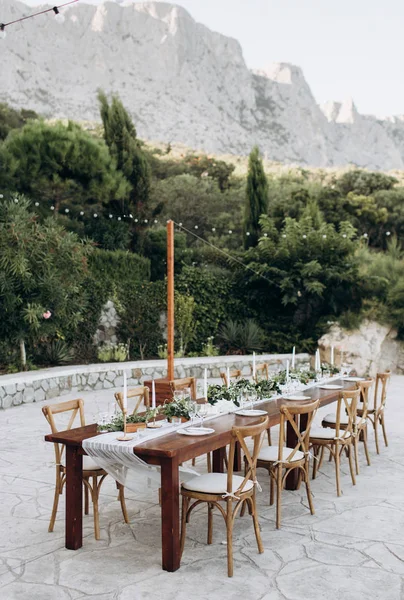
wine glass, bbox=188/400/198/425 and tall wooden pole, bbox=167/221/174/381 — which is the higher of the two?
tall wooden pole, bbox=167/221/174/381

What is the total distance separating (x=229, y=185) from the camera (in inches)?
1120

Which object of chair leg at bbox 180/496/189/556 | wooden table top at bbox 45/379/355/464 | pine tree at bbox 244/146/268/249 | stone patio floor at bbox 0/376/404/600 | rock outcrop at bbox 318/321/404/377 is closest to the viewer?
stone patio floor at bbox 0/376/404/600

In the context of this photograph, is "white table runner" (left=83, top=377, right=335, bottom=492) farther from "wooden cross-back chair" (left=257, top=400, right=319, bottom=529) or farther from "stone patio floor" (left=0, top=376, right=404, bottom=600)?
"wooden cross-back chair" (left=257, top=400, right=319, bottom=529)

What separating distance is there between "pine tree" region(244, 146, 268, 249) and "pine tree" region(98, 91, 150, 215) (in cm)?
327

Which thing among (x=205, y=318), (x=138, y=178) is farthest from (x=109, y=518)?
(x=138, y=178)

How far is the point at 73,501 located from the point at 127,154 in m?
13.3

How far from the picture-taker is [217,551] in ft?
12.1

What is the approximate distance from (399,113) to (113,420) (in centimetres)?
7474

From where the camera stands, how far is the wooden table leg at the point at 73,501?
3.70m

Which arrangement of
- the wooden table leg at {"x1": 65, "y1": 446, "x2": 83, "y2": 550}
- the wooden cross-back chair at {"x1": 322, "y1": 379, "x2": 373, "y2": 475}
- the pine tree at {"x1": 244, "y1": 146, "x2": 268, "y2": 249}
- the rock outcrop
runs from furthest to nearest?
1. the pine tree at {"x1": 244, "y1": 146, "x2": 268, "y2": 249}
2. the rock outcrop
3. the wooden cross-back chair at {"x1": 322, "y1": 379, "x2": 373, "y2": 475}
4. the wooden table leg at {"x1": 65, "y1": 446, "x2": 83, "y2": 550}

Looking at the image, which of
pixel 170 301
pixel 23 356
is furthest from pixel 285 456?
pixel 23 356

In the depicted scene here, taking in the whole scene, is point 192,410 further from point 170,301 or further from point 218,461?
point 170,301

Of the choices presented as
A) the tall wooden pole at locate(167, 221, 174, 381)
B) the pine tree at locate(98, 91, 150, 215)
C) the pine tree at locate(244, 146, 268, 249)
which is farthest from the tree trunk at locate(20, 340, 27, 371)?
the pine tree at locate(244, 146, 268, 249)

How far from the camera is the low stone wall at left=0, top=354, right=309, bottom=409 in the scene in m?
9.41
